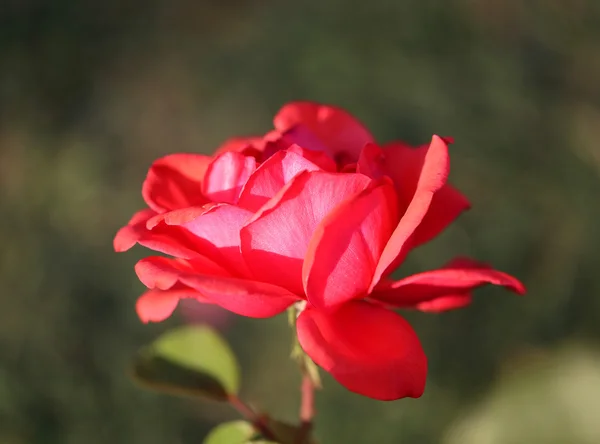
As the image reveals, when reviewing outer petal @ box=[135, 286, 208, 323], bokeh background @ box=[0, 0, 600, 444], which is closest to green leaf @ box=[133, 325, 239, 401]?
outer petal @ box=[135, 286, 208, 323]

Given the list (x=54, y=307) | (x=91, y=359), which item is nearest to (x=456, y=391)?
(x=91, y=359)

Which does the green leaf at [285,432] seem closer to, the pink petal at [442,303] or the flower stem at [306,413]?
the flower stem at [306,413]

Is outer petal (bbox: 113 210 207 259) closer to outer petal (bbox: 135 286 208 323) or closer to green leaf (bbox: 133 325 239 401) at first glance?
outer petal (bbox: 135 286 208 323)

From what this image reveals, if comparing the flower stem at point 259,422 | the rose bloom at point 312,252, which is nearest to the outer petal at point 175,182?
the rose bloom at point 312,252

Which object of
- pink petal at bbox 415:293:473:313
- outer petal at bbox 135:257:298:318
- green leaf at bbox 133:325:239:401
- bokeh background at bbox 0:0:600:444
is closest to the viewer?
outer petal at bbox 135:257:298:318

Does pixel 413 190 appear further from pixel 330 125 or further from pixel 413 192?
pixel 330 125

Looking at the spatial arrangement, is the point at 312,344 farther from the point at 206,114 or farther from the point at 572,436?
the point at 206,114
